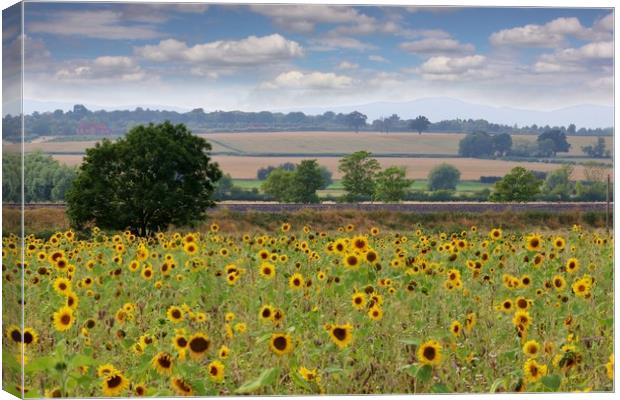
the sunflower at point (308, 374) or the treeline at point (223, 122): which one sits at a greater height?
the treeline at point (223, 122)

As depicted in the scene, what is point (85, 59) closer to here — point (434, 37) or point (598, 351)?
point (434, 37)

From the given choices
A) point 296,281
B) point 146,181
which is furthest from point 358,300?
point 146,181

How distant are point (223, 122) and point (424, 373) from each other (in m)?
2.19

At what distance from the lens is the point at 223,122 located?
28.9 ft

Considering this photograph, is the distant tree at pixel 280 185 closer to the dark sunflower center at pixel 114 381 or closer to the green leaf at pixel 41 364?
the dark sunflower center at pixel 114 381

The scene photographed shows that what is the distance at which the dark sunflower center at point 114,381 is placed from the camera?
834 centimetres

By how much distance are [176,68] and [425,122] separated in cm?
Answer: 177

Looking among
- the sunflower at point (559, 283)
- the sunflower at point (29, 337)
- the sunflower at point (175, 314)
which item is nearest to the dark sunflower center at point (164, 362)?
the sunflower at point (175, 314)

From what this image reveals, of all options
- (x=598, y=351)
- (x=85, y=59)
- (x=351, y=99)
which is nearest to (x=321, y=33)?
(x=351, y=99)

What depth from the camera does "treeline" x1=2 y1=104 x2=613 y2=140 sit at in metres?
8.60

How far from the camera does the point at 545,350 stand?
8.82m

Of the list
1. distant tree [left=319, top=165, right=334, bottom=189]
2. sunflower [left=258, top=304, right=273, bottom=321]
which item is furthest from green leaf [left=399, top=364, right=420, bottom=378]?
distant tree [left=319, top=165, right=334, bottom=189]

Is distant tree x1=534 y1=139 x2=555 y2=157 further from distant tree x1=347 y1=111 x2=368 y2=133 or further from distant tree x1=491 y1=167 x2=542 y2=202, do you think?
distant tree x1=347 y1=111 x2=368 y2=133

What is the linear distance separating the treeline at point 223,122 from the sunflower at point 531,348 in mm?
1556
